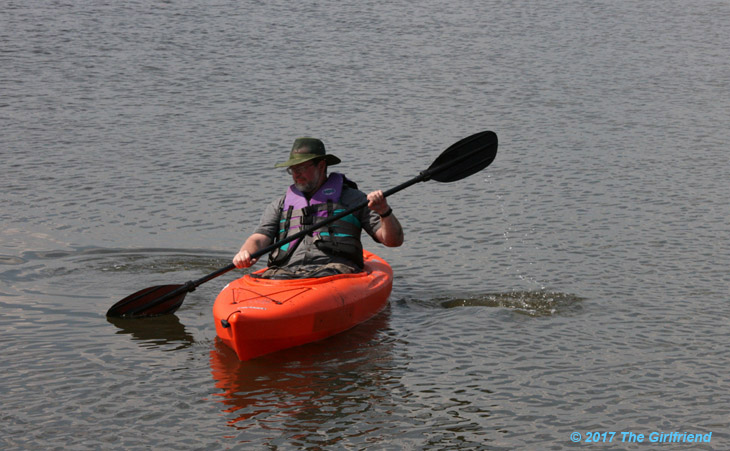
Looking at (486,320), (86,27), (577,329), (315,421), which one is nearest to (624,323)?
(577,329)

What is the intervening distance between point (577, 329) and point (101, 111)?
9933 mm

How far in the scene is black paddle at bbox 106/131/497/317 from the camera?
8.22 metres

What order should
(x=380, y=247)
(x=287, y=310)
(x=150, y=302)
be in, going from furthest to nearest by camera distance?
(x=380, y=247) → (x=150, y=302) → (x=287, y=310)

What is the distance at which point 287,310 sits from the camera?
24.0ft

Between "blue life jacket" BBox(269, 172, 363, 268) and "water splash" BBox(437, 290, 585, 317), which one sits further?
"water splash" BBox(437, 290, 585, 317)

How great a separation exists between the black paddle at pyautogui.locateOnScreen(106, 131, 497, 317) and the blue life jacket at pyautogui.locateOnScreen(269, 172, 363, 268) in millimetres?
507

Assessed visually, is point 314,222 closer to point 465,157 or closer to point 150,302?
point 465,157

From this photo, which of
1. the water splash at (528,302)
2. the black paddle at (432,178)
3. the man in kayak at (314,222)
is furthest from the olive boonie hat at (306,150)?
the water splash at (528,302)

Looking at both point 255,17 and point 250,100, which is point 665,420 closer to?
point 250,100

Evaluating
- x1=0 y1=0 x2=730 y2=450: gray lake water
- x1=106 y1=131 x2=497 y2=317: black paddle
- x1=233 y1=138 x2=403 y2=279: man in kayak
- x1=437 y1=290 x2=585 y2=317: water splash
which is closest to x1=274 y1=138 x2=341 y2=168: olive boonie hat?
x1=233 y1=138 x2=403 y2=279: man in kayak

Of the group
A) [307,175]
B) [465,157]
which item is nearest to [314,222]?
[307,175]

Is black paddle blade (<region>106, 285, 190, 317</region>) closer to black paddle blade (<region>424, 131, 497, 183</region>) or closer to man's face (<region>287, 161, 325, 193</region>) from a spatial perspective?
man's face (<region>287, 161, 325, 193</region>)

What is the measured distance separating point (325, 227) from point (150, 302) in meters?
1.60

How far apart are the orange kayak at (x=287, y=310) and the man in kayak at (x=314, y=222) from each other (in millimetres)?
196
